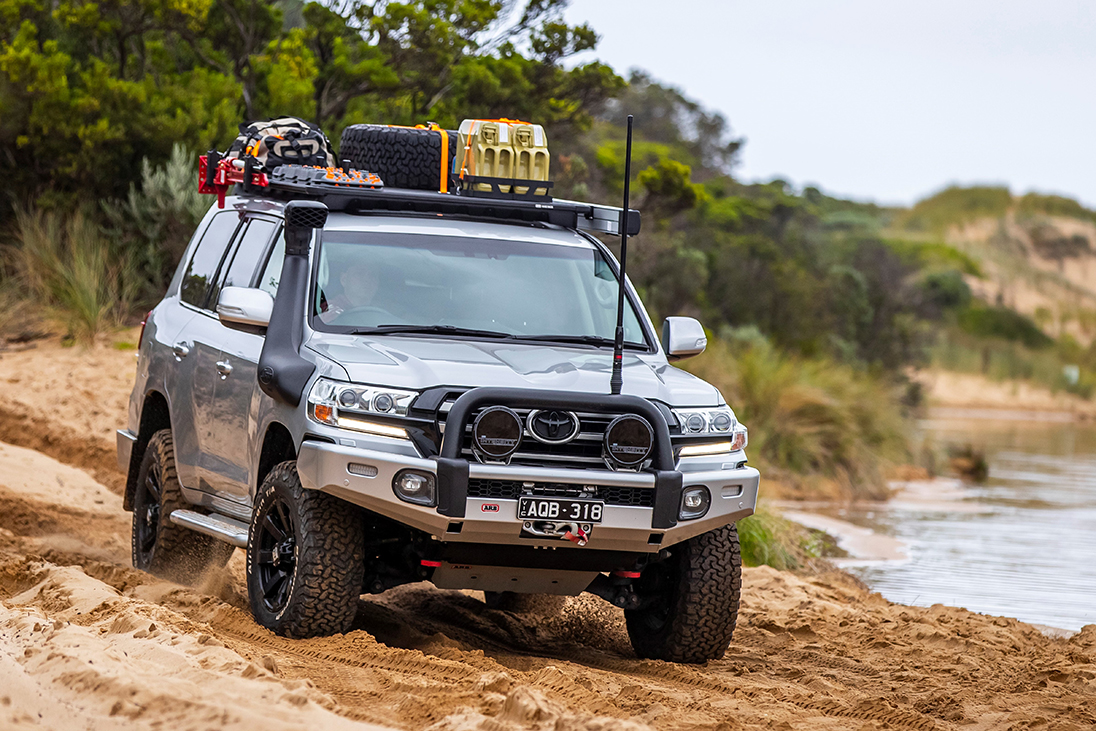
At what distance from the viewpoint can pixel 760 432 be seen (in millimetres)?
17047

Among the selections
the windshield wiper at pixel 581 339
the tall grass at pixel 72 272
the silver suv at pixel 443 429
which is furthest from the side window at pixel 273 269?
the tall grass at pixel 72 272

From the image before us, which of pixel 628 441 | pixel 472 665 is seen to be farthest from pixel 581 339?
pixel 472 665

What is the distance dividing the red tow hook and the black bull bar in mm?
276

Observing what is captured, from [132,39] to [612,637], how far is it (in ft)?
44.2

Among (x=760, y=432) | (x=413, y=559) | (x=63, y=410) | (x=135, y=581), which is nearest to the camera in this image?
(x=413, y=559)

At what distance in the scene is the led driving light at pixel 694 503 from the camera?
19.7ft

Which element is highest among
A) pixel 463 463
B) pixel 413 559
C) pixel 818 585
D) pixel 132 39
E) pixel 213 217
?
pixel 132 39

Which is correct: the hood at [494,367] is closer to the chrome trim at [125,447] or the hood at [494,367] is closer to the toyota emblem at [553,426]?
the toyota emblem at [553,426]

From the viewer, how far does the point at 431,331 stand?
6.62m

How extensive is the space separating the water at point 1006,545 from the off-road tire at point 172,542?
487 centimetres

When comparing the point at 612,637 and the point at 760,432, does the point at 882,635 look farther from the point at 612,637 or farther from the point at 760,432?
the point at 760,432

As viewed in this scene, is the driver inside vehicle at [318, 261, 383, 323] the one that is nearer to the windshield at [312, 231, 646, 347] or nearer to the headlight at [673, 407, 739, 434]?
the windshield at [312, 231, 646, 347]

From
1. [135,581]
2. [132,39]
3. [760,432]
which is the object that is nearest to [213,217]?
[135,581]

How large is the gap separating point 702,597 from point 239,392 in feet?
7.79
